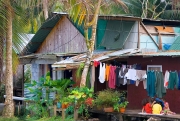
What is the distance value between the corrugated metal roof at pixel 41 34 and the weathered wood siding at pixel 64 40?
0.21m

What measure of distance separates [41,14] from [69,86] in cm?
1363

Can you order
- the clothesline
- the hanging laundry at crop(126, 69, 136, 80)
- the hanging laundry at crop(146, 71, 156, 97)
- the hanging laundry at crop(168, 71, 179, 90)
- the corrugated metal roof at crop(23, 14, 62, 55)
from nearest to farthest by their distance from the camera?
the hanging laundry at crop(168, 71, 179, 90)
the clothesline
the hanging laundry at crop(146, 71, 156, 97)
the hanging laundry at crop(126, 69, 136, 80)
the corrugated metal roof at crop(23, 14, 62, 55)

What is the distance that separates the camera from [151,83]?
42.5ft

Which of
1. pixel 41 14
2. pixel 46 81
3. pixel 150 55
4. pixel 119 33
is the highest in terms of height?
pixel 41 14

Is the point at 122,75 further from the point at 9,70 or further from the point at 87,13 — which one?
the point at 9,70

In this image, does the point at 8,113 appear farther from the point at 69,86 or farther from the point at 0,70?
the point at 69,86

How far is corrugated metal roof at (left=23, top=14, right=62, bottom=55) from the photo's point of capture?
17.6 metres

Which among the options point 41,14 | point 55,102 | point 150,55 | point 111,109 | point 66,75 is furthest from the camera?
point 41,14

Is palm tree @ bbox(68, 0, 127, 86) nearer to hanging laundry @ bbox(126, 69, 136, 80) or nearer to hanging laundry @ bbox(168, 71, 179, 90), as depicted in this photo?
hanging laundry @ bbox(126, 69, 136, 80)

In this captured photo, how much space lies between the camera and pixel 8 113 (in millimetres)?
13867

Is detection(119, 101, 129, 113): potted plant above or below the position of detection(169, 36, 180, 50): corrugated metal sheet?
below

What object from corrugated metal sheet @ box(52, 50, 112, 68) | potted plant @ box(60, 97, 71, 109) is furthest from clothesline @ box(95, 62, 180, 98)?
potted plant @ box(60, 97, 71, 109)

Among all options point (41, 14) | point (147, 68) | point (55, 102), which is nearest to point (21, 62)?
point (55, 102)

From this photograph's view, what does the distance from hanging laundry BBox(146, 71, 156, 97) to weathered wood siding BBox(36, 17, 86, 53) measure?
438 cm
